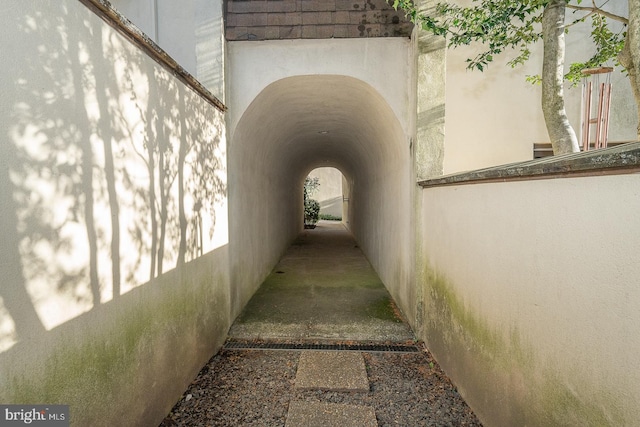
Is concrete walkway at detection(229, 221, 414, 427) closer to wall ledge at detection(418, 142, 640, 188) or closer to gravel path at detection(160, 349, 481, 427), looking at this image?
gravel path at detection(160, 349, 481, 427)

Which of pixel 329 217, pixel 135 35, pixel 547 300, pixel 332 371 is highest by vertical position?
pixel 135 35

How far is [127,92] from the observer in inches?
82.7

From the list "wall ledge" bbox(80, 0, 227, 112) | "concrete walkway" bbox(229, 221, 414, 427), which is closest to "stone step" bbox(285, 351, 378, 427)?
"concrete walkway" bbox(229, 221, 414, 427)

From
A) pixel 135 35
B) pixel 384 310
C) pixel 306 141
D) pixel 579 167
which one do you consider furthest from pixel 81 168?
pixel 306 141

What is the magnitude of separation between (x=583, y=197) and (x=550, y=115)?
9.14 feet

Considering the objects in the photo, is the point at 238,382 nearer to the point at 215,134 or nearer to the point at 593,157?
the point at 215,134

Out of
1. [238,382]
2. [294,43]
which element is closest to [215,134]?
[294,43]

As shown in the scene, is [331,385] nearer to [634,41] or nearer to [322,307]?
[322,307]

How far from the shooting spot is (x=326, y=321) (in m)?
4.35

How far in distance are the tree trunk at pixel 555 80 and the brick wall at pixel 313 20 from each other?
63.1 inches

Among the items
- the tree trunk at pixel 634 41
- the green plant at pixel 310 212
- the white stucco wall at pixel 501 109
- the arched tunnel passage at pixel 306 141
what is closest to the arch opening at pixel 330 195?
the green plant at pixel 310 212

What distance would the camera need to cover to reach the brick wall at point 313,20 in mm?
4012

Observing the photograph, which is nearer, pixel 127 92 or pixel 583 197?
pixel 583 197

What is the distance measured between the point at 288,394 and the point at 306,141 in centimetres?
645
